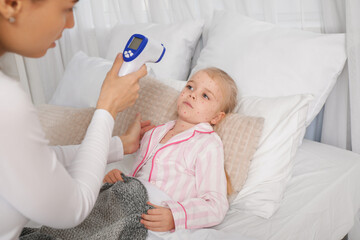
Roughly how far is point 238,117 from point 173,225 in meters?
0.45

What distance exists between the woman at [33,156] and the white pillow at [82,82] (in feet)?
3.48

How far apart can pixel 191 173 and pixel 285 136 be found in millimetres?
350

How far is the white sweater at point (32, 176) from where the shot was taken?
0.63m

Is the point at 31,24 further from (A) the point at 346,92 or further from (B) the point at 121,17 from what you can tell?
(B) the point at 121,17

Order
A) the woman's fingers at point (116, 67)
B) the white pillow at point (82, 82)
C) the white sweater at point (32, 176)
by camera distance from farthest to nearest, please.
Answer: the white pillow at point (82, 82) → the woman's fingers at point (116, 67) → the white sweater at point (32, 176)

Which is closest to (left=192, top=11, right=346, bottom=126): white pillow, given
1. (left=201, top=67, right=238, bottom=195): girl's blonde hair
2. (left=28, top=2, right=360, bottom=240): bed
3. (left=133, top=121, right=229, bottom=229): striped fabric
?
(left=28, top=2, right=360, bottom=240): bed

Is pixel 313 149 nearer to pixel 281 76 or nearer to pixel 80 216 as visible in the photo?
pixel 281 76

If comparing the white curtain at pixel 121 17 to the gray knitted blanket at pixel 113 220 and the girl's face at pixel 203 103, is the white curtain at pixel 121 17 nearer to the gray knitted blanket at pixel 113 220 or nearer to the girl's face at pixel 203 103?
the girl's face at pixel 203 103

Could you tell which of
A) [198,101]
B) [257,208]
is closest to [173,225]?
[257,208]

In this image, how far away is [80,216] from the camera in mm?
756

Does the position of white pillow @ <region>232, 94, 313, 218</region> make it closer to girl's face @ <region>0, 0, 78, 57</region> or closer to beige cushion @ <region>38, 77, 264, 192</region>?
beige cushion @ <region>38, 77, 264, 192</region>

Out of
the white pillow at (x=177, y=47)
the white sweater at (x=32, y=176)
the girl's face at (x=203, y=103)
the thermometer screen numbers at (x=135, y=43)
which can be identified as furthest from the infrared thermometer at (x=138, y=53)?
the white pillow at (x=177, y=47)

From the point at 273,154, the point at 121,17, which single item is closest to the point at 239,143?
the point at 273,154

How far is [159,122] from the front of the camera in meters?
1.47
